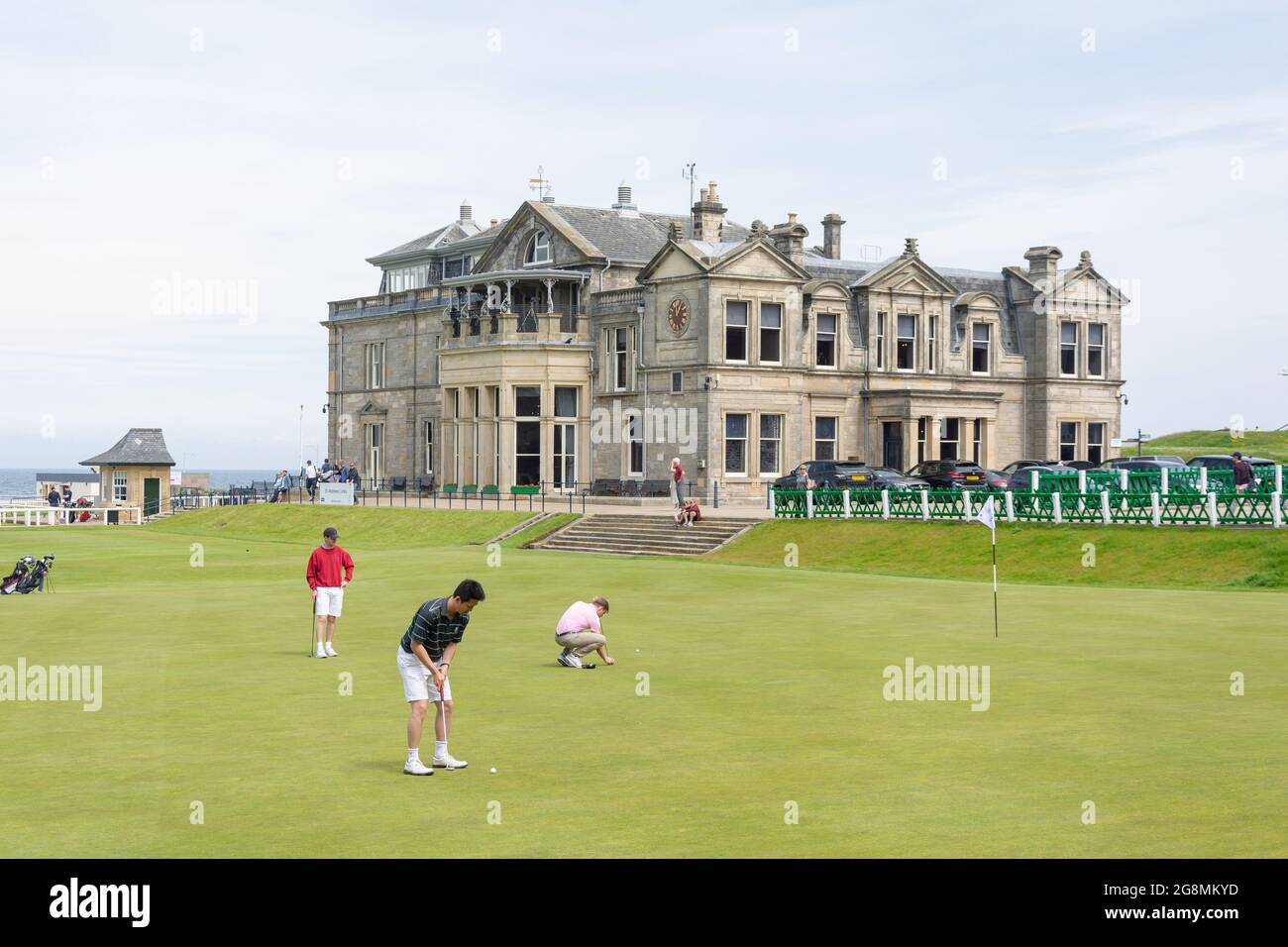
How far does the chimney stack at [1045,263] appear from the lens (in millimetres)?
71062

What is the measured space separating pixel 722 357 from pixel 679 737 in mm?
44792

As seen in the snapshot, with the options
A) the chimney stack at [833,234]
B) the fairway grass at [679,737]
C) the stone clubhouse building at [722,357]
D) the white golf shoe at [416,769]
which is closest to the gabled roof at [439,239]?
the stone clubhouse building at [722,357]

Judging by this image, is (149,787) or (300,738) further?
(300,738)

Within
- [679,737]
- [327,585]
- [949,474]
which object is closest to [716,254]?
[949,474]

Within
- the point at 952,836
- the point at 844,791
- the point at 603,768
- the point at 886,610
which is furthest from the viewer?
the point at 886,610

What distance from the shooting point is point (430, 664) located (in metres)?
14.4

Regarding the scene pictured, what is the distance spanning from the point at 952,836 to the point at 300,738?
7131 millimetres

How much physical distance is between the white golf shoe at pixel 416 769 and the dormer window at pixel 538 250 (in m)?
55.8

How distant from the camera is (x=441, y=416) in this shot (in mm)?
69250

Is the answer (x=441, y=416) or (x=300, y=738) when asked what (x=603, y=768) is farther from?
(x=441, y=416)

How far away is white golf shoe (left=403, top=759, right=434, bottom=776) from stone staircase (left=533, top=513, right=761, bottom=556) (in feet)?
105

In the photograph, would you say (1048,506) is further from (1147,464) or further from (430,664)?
(430,664)

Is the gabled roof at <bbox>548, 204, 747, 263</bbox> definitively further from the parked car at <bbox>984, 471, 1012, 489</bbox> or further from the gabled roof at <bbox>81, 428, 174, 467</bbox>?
the gabled roof at <bbox>81, 428, 174, 467</bbox>
